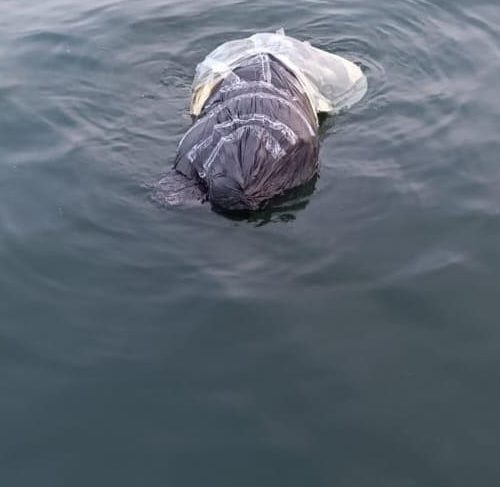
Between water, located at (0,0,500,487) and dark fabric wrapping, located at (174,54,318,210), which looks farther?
dark fabric wrapping, located at (174,54,318,210)

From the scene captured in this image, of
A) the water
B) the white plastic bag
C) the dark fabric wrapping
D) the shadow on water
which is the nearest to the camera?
the water

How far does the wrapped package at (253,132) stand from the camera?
227 inches

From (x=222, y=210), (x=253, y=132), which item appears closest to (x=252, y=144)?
(x=253, y=132)

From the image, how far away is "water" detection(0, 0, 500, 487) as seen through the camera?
416 cm

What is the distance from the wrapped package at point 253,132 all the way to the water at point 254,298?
0.24 metres

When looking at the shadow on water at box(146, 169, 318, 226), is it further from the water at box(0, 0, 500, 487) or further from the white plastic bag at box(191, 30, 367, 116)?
the white plastic bag at box(191, 30, 367, 116)

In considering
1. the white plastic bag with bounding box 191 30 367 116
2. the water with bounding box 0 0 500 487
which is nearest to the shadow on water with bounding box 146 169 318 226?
the water with bounding box 0 0 500 487

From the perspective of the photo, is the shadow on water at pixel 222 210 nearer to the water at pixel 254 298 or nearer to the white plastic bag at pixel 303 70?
the water at pixel 254 298

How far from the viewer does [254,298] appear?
5148 millimetres

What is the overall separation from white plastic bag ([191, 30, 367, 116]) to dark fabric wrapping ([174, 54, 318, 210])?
622 millimetres

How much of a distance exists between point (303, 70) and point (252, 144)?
1755mm

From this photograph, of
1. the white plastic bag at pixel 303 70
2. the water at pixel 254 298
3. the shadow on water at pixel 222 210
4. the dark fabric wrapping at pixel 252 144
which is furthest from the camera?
the white plastic bag at pixel 303 70

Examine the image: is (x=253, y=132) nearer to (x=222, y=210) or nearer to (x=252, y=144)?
(x=252, y=144)

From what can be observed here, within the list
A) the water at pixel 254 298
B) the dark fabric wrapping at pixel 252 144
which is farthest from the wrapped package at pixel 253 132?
the water at pixel 254 298
